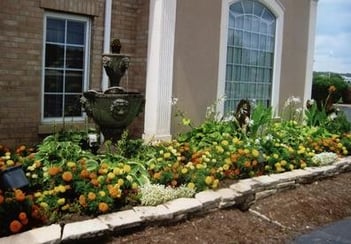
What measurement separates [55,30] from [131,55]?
1.39 meters

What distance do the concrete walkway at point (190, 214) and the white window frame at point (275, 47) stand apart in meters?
2.67

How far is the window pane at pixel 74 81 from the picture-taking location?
7.44m

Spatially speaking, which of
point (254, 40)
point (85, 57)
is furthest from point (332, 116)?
point (85, 57)

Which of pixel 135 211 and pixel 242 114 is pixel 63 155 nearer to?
pixel 135 211

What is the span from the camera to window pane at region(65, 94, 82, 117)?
7461 mm

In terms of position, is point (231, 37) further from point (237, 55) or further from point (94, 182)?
point (94, 182)

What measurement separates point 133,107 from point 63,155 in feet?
3.80

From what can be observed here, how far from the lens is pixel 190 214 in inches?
189

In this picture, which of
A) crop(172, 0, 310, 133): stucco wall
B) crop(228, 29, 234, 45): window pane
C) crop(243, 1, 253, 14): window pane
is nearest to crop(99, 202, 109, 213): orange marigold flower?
crop(172, 0, 310, 133): stucco wall

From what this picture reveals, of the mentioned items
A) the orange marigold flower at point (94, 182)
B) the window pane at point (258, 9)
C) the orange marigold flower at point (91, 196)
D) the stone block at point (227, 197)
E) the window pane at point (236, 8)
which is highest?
the window pane at point (258, 9)

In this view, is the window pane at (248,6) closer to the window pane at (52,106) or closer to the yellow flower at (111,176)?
the window pane at (52,106)

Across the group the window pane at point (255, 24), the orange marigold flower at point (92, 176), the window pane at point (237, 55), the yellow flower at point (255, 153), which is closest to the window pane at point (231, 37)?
the window pane at point (237, 55)

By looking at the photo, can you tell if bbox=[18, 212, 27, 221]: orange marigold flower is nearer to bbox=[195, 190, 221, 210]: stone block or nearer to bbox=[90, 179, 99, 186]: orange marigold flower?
bbox=[90, 179, 99, 186]: orange marigold flower

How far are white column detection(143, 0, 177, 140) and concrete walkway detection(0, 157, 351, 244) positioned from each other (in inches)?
87.4
